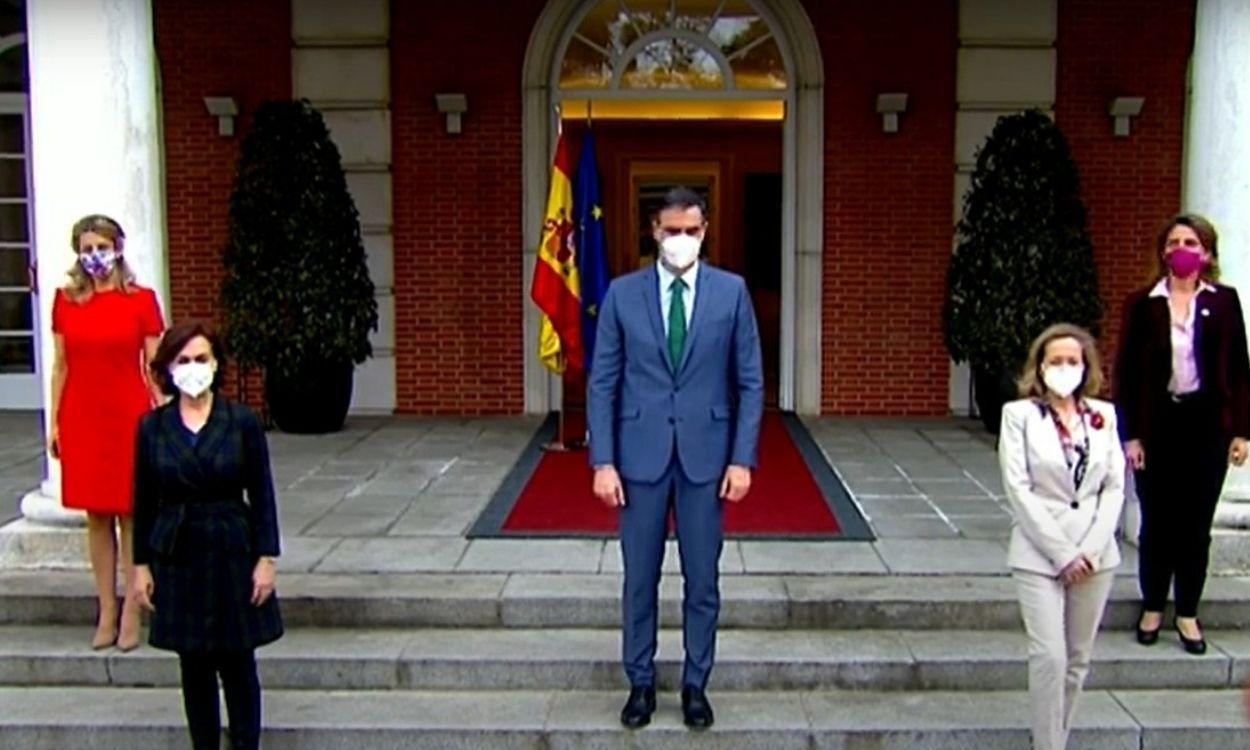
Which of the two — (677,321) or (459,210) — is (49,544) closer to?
(677,321)

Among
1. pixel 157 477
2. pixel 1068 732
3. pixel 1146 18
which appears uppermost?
pixel 1146 18

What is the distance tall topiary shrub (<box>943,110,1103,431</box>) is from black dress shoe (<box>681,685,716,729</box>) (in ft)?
17.3

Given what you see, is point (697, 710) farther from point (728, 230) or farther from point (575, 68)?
point (728, 230)

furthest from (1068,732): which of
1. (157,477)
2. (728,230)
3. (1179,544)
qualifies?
(728,230)

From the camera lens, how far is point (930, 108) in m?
9.80

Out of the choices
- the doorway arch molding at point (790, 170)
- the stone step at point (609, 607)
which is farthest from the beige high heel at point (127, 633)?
the doorway arch molding at point (790, 170)

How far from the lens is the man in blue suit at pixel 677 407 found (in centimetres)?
402

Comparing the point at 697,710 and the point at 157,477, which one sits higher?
the point at 157,477

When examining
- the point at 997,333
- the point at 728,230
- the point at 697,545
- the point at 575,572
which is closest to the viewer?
the point at 697,545

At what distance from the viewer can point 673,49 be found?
10117mm

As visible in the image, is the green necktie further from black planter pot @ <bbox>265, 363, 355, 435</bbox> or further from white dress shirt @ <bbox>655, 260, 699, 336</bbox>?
black planter pot @ <bbox>265, 363, 355, 435</bbox>

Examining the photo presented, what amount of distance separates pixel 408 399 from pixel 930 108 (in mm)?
4917

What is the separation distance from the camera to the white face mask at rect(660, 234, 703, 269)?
3996mm

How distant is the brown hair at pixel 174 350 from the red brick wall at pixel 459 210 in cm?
621
